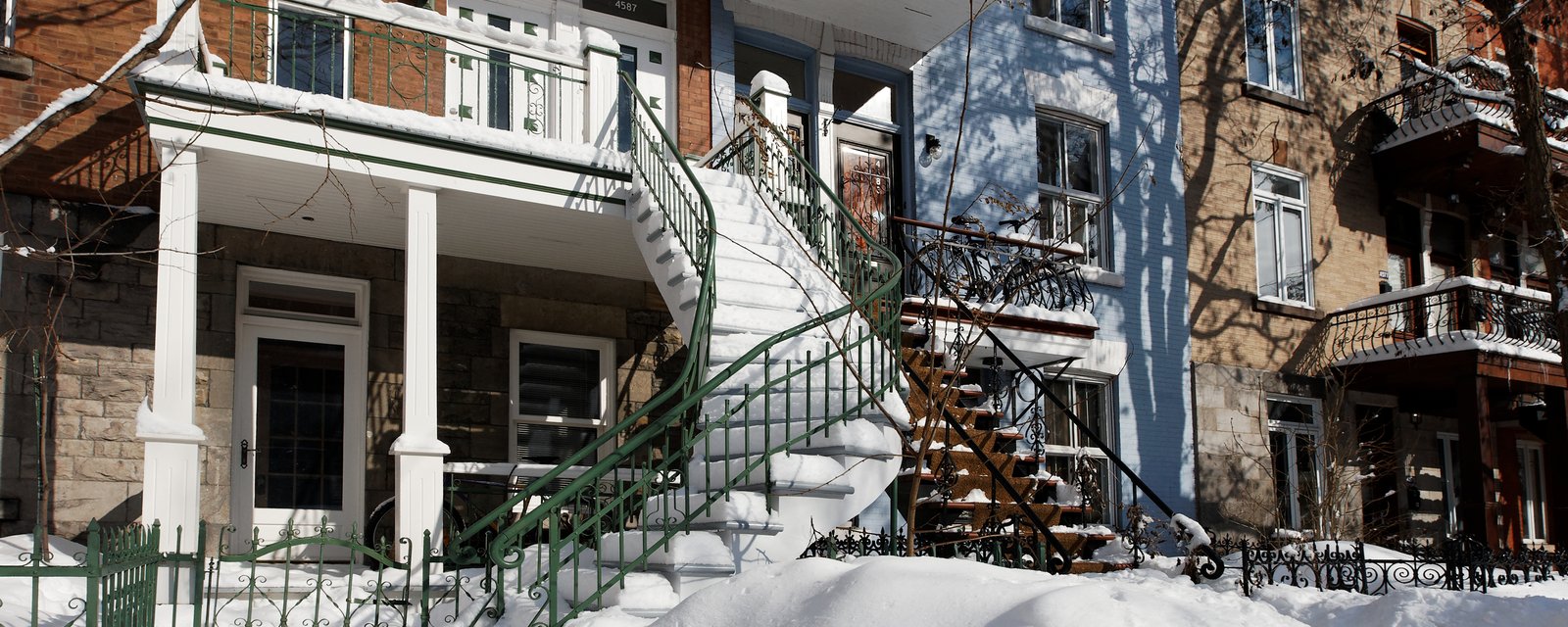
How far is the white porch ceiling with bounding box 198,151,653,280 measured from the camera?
8836mm

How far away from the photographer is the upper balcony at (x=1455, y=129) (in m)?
15.3

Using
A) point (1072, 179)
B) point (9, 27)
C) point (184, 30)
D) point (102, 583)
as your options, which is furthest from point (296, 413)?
point (1072, 179)

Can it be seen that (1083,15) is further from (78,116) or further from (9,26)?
(9,26)

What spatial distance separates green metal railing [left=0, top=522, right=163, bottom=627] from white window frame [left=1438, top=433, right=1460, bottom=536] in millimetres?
15567

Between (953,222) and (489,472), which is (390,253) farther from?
(953,222)

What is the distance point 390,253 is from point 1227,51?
1049cm

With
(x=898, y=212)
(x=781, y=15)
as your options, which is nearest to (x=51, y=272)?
(x=781, y=15)

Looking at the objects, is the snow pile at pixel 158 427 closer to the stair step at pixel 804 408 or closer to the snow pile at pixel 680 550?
the snow pile at pixel 680 550

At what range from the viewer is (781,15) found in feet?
40.9

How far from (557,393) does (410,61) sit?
125 inches

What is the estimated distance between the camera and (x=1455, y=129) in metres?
15.5

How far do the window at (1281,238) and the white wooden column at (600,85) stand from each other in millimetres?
8970

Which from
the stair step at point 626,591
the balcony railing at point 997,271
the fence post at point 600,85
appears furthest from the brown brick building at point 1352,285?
the stair step at point 626,591

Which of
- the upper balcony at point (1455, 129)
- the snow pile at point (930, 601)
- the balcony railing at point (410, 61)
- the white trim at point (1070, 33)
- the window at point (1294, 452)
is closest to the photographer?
the snow pile at point (930, 601)
